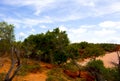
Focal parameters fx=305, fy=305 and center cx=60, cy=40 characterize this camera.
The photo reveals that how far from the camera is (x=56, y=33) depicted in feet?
112

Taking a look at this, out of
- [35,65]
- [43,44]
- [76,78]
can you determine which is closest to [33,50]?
[43,44]

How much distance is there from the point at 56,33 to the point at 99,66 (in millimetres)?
7492

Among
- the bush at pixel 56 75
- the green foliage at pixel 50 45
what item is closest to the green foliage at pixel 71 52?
the green foliage at pixel 50 45

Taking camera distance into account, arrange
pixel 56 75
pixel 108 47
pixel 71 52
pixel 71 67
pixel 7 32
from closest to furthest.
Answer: pixel 7 32 < pixel 56 75 < pixel 71 67 < pixel 71 52 < pixel 108 47

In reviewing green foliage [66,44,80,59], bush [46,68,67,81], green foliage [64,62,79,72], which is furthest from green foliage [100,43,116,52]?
bush [46,68,67,81]

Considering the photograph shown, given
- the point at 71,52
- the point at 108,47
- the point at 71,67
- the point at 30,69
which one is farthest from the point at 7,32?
the point at 108,47

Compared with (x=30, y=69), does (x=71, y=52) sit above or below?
above

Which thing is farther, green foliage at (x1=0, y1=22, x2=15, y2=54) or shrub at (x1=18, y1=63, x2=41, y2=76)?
shrub at (x1=18, y1=63, x2=41, y2=76)

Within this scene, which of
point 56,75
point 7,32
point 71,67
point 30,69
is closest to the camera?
point 7,32

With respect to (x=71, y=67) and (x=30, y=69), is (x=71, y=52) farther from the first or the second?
(x=30, y=69)

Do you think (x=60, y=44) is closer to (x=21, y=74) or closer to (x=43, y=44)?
(x=43, y=44)

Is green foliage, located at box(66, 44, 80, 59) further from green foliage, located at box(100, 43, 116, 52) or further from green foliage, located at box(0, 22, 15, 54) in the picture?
green foliage, located at box(100, 43, 116, 52)

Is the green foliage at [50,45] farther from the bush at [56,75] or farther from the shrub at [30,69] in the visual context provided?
the shrub at [30,69]

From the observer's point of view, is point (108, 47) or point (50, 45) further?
point (108, 47)
